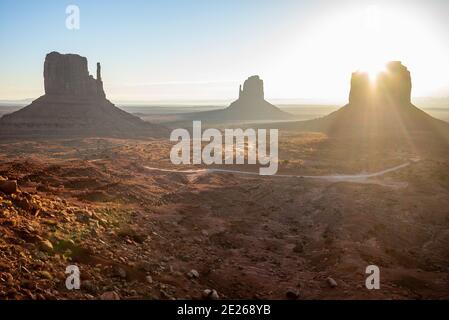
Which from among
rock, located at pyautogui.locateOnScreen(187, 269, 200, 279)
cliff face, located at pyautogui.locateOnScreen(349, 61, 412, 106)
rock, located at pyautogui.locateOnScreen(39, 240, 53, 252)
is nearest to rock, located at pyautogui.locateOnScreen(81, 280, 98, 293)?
rock, located at pyautogui.locateOnScreen(39, 240, 53, 252)

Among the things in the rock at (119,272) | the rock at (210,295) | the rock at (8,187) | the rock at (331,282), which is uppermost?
the rock at (8,187)

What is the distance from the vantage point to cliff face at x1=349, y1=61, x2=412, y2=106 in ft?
320

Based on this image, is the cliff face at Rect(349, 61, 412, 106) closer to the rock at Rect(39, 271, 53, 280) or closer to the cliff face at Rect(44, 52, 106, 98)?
the cliff face at Rect(44, 52, 106, 98)

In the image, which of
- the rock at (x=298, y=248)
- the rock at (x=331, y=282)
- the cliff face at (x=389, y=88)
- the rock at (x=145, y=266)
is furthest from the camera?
the cliff face at (x=389, y=88)

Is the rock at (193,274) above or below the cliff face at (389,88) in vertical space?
below

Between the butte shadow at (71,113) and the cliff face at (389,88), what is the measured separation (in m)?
61.3

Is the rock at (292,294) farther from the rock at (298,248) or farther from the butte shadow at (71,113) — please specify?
the butte shadow at (71,113)

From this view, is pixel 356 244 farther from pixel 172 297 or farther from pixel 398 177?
pixel 398 177

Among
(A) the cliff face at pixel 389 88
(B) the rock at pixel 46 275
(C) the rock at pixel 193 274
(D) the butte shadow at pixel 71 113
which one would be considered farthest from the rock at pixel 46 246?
(A) the cliff face at pixel 389 88

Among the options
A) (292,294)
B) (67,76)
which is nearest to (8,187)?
(292,294)

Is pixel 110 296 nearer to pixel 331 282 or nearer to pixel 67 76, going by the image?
pixel 331 282

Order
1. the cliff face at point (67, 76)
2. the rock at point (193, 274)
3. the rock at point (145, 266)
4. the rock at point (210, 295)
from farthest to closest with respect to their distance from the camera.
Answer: the cliff face at point (67, 76)
the rock at point (193, 274)
the rock at point (145, 266)
the rock at point (210, 295)

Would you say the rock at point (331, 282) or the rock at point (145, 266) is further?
the rock at point (331, 282)

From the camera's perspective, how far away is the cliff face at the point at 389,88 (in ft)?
320
